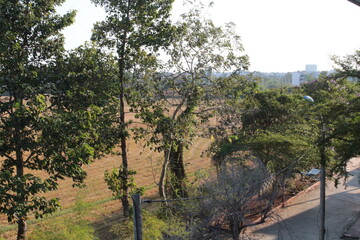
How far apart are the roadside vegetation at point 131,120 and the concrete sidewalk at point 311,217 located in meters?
1.13

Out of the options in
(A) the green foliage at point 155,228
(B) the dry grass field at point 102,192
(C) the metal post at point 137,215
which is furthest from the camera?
(B) the dry grass field at point 102,192

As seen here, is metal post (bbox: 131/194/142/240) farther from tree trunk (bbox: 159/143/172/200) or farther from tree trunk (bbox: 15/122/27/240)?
tree trunk (bbox: 159/143/172/200)

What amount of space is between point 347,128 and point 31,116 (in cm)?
→ 826

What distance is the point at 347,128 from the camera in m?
10.9

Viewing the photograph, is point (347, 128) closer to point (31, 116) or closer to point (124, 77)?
point (124, 77)

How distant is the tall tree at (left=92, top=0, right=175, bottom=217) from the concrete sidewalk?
260 inches

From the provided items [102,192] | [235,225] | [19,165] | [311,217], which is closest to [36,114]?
[19,165]

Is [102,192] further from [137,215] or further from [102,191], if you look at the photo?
[137,215]

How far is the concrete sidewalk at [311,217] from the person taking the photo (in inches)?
614

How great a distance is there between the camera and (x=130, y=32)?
1233cm

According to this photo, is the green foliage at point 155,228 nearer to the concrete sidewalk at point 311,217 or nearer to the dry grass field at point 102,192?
the dry grass field at point 102,192

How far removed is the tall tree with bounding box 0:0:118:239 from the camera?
900cm

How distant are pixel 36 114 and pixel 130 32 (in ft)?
14.8

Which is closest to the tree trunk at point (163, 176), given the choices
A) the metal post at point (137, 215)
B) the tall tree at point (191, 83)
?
the tall tree at point (191, 83)
